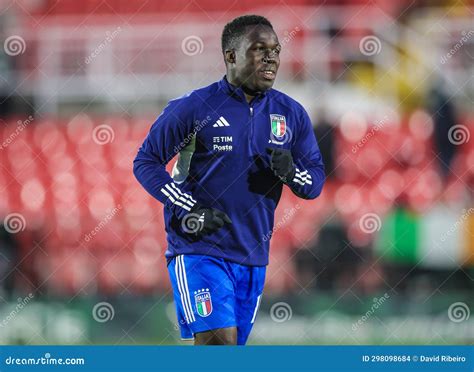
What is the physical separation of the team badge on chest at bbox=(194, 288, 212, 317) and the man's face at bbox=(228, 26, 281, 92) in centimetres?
102

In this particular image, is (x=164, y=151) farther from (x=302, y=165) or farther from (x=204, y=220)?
(x=302, y=165)

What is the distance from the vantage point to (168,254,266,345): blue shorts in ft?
15.2

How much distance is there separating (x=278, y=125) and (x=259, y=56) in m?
0.38

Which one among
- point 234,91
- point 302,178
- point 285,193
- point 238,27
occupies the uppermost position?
point 238,27

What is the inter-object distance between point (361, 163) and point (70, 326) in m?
2.98

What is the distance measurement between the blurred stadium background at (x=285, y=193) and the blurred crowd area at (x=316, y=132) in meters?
0.01

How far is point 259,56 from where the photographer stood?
187 inches

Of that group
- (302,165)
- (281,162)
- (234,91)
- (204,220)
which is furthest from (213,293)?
(234,91)

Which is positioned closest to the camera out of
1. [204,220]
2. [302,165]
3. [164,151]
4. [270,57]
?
[204,220]

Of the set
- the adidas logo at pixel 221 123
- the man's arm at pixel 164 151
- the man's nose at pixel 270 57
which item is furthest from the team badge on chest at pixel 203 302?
the man's nose at pixel 270 57

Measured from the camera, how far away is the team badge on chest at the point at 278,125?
490 centimetres

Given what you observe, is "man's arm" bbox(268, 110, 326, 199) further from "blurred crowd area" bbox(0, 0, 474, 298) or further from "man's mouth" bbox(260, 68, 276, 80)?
"blurred crowd area" bbox(0, 0, 474, 298)

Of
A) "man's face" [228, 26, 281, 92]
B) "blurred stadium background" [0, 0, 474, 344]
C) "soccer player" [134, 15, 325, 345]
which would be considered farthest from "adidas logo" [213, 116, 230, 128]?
"blurred stadium background" [0, 0, 474, 344]

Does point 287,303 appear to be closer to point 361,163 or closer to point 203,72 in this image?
point 361,163
